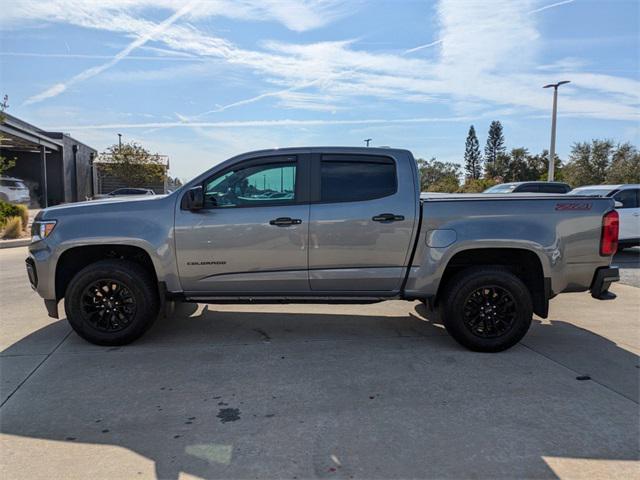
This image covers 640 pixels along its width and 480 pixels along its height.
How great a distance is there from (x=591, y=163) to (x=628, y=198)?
1449 inches

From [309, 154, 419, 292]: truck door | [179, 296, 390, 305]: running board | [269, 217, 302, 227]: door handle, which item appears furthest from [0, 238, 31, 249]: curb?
[309, 154, 419, 292]: truck door

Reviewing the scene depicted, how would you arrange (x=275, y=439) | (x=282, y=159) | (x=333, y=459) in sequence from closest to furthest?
1. (x=333, y=459)
2. (x=275, y=439)
3. (x=282, y=159)

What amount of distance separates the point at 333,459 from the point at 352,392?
938 mm

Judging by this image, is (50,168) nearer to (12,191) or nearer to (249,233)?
(12,191)

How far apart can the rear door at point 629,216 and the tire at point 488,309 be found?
28.3ft

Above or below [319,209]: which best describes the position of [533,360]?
below

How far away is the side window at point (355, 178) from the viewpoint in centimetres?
477

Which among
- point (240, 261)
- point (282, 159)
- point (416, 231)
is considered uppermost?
point (282, 159)

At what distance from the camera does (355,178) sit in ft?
15.9

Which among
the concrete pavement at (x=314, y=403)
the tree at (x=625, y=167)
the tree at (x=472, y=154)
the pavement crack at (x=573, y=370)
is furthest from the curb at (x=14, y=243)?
the tree at (x=472, y=154)

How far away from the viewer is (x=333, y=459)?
2828 millimetres

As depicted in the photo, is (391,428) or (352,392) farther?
(352,392)

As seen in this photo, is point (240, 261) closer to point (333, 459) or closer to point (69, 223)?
point (69, 223)

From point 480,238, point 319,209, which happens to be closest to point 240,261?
point 319,209
